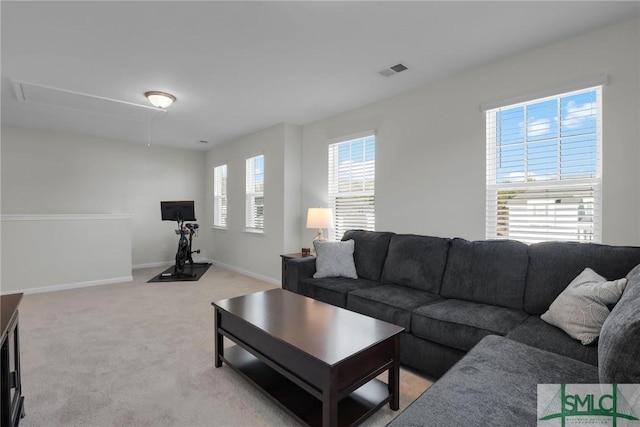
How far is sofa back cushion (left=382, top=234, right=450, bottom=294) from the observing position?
280 centimetres

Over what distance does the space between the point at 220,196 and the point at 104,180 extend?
2.14 meters

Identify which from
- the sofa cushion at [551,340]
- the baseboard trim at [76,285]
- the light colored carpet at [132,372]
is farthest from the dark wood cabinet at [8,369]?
the baseboard trim at [76,285]

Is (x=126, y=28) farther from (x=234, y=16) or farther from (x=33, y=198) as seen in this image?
(x=33, y=198)

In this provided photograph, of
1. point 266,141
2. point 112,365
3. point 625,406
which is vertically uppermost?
point 266,141

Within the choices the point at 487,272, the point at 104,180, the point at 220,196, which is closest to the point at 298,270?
the point at 487,272

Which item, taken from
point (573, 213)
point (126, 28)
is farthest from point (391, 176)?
point (126, 28)

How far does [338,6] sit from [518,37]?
1.49 meters

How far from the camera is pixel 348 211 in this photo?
4375mm

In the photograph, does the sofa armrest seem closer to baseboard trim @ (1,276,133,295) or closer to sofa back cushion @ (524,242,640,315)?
sofa back cushion @ (524,242,640,315)

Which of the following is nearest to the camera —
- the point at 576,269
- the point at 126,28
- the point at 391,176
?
the point at 576,269

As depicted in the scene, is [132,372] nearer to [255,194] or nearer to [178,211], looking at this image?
[255,194]

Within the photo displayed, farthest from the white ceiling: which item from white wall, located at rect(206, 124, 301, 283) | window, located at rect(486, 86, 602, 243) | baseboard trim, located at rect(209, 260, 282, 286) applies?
baseboard trim, located at rect(209, 260, 282, 286)

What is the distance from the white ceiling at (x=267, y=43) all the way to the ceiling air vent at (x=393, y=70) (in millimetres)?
63

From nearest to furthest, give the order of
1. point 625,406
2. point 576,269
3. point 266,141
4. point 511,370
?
point 625,406 < point 511,370 < point 576,269 < point 266,141
